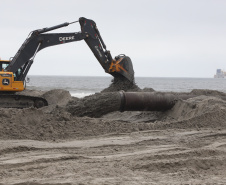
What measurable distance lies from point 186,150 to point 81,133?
259 centimetres

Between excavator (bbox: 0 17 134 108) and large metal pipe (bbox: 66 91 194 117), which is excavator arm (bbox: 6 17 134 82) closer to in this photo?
excavator (bbox: 0 17 134 108)

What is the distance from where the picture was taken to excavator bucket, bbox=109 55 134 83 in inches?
583

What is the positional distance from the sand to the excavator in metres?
4.27

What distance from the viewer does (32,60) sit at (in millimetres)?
14062

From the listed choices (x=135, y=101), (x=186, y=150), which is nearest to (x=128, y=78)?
(x=135, y=101)

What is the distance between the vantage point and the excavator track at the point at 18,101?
1391 cm

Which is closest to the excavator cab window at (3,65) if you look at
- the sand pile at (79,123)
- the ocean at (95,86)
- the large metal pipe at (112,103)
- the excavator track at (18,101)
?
the excavator track at (18,101)

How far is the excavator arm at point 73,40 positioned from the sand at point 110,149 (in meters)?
4.44

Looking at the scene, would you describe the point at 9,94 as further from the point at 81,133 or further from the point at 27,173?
the point at 27,173

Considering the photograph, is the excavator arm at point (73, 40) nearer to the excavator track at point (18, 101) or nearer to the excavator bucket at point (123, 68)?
the excavator bucket at point (123, 68)

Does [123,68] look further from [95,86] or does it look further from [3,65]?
[95,86]

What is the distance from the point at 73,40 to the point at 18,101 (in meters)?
3.22

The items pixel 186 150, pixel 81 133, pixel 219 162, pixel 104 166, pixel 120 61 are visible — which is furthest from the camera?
pixel 120 61

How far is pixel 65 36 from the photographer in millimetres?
14547
